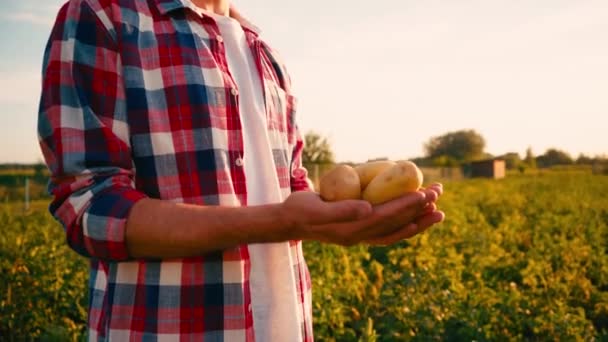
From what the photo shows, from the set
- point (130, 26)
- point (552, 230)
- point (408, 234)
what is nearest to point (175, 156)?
point (130, 26)

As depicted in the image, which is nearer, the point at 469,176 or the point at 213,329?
the point at 213,329

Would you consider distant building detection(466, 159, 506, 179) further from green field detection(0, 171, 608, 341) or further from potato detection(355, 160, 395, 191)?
potato detection(355, 160, 395, 191)

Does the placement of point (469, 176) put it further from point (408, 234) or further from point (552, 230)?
point (408, 234)

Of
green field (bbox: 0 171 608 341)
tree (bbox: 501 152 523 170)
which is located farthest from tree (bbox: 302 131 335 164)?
tree (bbox: 501 152 523 170)

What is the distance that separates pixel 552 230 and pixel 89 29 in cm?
930

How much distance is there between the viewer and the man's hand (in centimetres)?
120

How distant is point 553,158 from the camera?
243ft

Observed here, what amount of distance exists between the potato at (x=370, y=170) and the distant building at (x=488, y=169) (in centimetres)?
5901

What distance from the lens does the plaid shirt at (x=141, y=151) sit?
1305 millimetres

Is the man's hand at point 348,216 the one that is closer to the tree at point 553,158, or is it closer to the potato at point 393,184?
the potato at point 393,184

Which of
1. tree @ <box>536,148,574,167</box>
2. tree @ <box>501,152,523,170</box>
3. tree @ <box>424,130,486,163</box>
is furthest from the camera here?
tree @ <box>424,130,486,163</box>

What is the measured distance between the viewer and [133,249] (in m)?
1.30

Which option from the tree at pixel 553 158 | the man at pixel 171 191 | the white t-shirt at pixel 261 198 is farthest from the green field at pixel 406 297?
the tree at pixel 553 158

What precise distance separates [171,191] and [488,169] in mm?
61041
